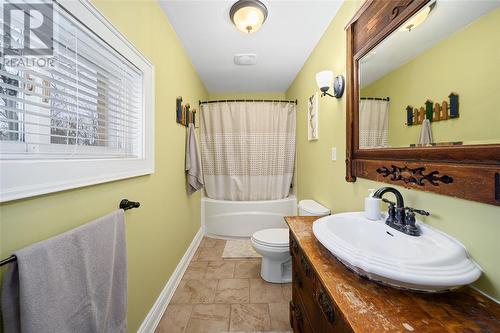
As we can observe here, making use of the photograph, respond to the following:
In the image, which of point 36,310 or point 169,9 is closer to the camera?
point 36,310

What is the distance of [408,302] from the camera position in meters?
0.60

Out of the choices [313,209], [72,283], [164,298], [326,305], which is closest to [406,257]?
[326,305]

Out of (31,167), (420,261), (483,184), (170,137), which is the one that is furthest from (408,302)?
(170,137)

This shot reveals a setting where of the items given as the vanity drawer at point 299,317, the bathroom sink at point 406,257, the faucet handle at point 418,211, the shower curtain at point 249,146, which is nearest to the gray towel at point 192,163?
the shower curtain at point 249,146

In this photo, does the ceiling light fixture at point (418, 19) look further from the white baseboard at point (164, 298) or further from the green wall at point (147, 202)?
the white baseboard at point (164, 298)

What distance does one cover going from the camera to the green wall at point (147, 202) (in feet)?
2.14

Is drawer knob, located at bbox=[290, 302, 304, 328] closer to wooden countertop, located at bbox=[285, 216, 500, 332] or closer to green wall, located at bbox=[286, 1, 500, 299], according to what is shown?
wooden countertop, located at bbox=[285, 216, 500, 332]

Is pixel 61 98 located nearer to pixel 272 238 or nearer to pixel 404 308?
pixel 404 308

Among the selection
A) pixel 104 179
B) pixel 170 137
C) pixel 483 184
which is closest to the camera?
pixel 483 184

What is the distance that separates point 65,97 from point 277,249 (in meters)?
1.69

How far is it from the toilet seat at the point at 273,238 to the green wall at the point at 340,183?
51 cm

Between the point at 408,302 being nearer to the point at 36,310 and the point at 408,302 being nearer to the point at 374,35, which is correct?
the point at 36,310

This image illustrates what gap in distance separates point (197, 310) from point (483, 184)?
1833 millimetres

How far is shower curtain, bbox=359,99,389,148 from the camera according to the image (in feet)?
3.62
